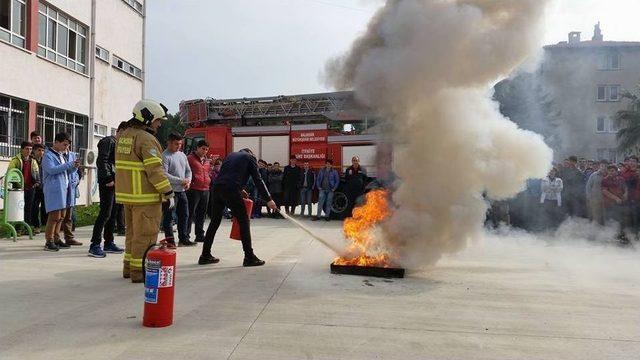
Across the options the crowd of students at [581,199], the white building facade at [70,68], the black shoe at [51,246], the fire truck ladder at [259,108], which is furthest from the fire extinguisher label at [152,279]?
the fire truck ladder at [259,108]

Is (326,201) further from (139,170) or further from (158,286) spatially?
(158,286)

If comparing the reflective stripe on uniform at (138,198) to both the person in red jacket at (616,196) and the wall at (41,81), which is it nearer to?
the person in red jacket at (616,196)

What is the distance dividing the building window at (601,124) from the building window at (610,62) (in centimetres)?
399

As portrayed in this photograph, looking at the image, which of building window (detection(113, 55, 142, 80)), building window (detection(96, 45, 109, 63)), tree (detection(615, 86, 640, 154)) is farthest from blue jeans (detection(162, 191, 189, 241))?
tree (detection(615, 86, 640, 154))

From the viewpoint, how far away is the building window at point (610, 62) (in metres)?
39.2

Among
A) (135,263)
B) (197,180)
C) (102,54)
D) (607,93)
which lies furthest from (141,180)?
(607,93)

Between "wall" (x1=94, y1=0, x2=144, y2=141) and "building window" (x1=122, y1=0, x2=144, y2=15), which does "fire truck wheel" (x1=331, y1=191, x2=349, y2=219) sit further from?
"building window" (x1=122, y1=0, x2=144, y2=15)

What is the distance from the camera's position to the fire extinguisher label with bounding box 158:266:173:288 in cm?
383

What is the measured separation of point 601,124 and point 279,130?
32.7 metres

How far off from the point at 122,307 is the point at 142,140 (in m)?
1.71

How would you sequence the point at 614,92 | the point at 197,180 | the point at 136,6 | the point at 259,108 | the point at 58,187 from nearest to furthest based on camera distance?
the point at 58,187 < the point at 197,180 < the point at 259,108 < the point at 136,6 < the point at 614,92

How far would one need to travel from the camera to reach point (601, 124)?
39156 millimetres

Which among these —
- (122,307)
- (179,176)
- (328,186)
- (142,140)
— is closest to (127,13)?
(328,186)

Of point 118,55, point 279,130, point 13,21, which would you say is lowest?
point 279,130
